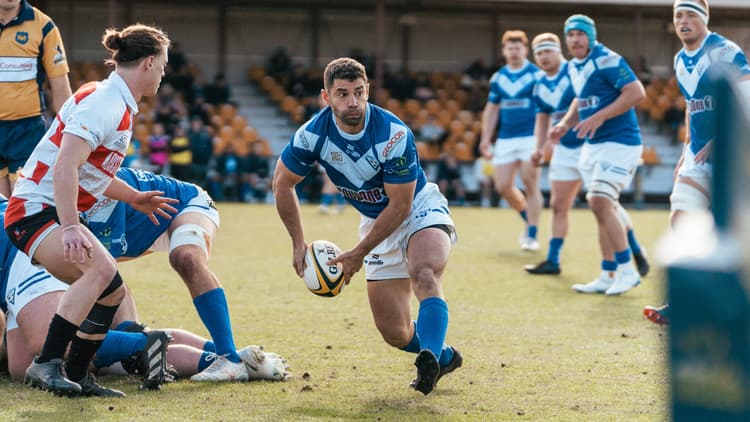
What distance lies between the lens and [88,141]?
4250 mm

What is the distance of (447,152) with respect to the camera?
23.1 m

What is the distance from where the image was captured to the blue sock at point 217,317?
4902 mm

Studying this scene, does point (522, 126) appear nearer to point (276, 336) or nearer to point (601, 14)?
point (276, 336)

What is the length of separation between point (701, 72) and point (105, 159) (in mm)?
4047

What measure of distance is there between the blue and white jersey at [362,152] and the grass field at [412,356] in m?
1.04

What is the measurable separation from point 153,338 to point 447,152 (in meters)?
18.7

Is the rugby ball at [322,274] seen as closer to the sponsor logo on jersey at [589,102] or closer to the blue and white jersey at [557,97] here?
the sponsor logo on jersey at [589,102]

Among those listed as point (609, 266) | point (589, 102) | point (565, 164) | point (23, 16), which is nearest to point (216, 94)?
point (565, 164)

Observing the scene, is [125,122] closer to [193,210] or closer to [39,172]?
[39,172]

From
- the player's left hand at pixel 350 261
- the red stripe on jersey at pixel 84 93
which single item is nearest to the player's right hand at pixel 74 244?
the red stripe on jersey at pixel 84 93

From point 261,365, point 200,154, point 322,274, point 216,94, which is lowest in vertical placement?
point 200,154

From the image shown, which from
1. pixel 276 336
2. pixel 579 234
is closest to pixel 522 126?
pixel 579 234

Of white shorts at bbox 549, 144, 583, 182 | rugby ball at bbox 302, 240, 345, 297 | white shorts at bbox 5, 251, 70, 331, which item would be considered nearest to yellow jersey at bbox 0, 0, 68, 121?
white shorts at bbox 5, 251, 70, 331

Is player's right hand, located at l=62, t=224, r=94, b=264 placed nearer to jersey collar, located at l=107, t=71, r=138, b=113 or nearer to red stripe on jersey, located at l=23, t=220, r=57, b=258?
red stripe on jersey, located at l=23, t=220, r=57, b=258
